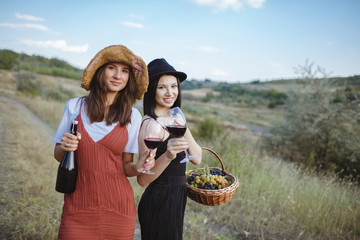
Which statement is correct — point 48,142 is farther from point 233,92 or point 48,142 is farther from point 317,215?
point 233,92

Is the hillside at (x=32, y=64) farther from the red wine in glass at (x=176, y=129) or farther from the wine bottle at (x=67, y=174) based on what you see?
the red wine in glass at (x=176, y=129)

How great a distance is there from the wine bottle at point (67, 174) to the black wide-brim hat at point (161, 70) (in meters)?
0.89

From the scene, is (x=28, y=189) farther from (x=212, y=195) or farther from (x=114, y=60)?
(x=212, y=195)

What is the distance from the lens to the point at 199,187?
242cm

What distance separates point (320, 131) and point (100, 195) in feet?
30.7

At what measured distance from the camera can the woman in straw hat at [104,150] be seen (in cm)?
190

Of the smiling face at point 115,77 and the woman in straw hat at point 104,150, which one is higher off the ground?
the smiling face at point 115,77

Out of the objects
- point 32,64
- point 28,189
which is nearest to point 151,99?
point 28,189

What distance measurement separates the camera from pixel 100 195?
1935 millimetres

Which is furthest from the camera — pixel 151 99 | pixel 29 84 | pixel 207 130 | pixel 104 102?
pixel 29 84

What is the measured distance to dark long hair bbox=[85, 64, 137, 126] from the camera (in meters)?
2.02

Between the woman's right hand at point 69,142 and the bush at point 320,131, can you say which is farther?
the bush at point 320,131

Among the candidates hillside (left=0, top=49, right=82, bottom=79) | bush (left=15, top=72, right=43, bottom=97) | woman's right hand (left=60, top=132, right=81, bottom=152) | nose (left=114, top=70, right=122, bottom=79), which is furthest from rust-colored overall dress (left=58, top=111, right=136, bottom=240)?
hillside (left=0, top=49, right=82, bottom=79)

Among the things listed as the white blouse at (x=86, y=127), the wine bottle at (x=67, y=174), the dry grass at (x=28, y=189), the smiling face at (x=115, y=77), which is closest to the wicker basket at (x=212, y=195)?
the white blouse at (x=86, y=127)
